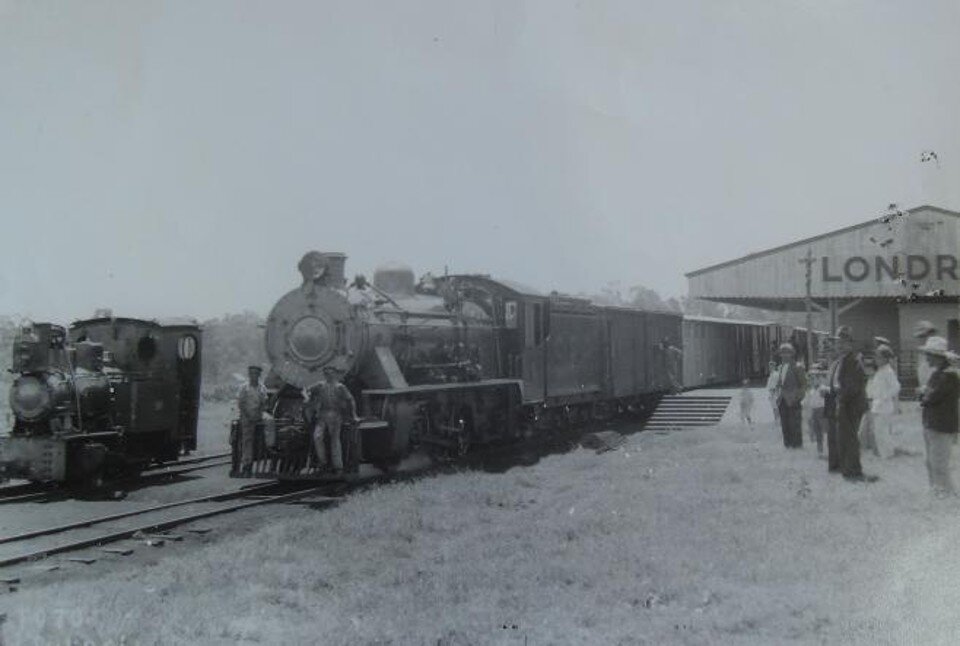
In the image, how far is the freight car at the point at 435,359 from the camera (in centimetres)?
1232

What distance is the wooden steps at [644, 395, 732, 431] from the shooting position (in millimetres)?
21656

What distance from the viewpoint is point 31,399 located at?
476 inches

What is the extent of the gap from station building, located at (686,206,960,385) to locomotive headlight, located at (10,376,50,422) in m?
21.1

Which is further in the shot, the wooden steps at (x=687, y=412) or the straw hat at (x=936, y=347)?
the wooden steps at (x=687, y=412)

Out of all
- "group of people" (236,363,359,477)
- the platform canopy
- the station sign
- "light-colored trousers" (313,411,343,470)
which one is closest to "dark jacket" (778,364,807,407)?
"group of people" (236,363,359,477)

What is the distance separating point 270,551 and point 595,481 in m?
5.13

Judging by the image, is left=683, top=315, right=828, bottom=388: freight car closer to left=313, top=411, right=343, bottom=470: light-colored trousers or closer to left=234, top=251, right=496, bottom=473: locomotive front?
left=234, top=251, right=496, bottom=473: locomotive front

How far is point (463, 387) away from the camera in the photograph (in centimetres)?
1442

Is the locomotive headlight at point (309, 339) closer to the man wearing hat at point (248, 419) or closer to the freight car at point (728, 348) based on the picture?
the man wearing hat at point (248, 419)

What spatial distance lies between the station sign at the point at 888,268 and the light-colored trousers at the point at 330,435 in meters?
20.1

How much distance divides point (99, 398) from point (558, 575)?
893 cm

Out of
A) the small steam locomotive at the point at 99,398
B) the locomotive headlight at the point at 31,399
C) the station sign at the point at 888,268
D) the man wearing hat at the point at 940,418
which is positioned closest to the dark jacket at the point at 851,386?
the man wearing hat at the point at 940,418

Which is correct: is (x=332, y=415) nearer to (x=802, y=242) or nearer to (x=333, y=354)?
(x=333, y=354)

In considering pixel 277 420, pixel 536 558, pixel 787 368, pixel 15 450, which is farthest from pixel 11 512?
pixel 787 368
